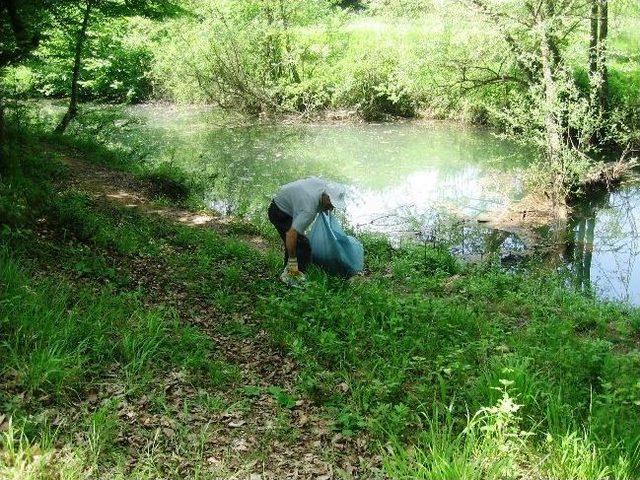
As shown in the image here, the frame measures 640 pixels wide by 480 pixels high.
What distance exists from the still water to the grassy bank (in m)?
4.05

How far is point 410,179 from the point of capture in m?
16.7

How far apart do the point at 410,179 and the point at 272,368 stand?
12.5 m

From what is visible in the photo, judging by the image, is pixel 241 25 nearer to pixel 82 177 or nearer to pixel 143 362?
pixel 82 177

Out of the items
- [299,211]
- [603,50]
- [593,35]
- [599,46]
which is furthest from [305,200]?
[593,35]

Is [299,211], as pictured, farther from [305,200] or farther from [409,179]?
[409,179]

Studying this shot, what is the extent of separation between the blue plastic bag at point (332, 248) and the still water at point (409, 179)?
468 cm

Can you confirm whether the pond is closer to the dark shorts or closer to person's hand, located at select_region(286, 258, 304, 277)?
the dark shorts

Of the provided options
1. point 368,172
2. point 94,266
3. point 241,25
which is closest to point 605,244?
point 368,172

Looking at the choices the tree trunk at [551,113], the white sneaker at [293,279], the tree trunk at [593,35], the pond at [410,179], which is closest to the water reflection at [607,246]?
the pond at [410,179]

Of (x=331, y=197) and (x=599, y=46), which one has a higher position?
(x=599, y=46)

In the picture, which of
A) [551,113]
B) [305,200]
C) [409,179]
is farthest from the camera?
[409,179]

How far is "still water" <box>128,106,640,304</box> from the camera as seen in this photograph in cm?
1145

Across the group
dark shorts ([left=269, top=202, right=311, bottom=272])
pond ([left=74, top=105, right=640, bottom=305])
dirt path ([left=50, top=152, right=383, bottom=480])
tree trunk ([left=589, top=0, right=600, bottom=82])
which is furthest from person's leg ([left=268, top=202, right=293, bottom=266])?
tree trunk ([left=589, top=0, right=600, bottom=82])

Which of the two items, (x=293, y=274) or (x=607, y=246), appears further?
(x=607, y=246)
